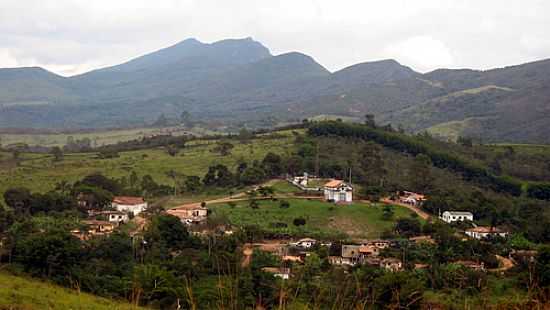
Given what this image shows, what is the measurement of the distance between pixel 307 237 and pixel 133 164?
68.1 ft

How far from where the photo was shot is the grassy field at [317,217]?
30448 mm

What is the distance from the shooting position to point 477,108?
113875mm

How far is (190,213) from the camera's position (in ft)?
103

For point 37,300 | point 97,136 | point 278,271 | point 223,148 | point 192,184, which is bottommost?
point 278,271

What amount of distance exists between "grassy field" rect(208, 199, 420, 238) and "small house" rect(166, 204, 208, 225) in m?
0.69

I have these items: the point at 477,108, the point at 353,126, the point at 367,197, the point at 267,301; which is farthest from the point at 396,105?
the point at 267,301

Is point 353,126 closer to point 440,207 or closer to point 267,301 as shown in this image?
point 440,207

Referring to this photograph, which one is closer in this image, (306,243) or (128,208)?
(306,243)

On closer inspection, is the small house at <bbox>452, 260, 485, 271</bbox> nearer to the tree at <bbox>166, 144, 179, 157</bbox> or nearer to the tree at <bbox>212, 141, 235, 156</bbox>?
the tree at <bbox>212, 141, 235, 156</bbox>

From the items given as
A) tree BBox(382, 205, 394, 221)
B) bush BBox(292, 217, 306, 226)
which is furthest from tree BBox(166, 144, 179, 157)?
tree BBox(382, 205, 394, 221)

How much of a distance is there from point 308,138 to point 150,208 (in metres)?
19.2


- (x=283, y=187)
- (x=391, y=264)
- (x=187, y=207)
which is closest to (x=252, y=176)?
(x=283, y=187)

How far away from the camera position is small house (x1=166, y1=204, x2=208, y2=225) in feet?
99.9

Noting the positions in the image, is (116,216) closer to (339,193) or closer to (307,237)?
(307,237)
